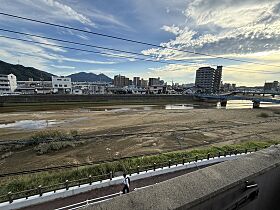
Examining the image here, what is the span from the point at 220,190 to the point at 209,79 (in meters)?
146

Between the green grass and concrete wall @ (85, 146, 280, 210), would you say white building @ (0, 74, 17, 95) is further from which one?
concrete wall @ (85, 146, 280, 210)

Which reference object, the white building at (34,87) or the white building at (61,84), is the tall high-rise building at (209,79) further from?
the white building at (34,87)

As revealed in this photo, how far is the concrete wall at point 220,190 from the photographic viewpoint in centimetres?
172

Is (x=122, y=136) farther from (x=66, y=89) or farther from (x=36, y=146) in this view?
(x=66, y=89)

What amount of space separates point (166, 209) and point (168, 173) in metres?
8.58

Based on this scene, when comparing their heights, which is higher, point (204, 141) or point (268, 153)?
point (268, 153)

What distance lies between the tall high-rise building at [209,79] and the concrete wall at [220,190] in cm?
13839

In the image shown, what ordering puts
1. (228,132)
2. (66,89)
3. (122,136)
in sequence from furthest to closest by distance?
(66,89), (228,132), (122,136)

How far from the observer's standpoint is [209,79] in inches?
5384

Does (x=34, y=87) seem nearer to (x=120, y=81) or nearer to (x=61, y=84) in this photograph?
A: (x=61, y=84)

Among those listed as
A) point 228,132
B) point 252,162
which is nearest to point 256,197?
point 252,162

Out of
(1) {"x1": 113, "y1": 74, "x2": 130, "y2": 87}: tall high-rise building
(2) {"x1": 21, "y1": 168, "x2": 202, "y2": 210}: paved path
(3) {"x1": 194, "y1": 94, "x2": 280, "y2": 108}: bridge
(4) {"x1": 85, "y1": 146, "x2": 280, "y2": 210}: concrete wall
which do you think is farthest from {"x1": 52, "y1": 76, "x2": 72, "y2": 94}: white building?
(4) {"x1": 85, "y1": 146, "x2": 280, "y2": 210}: concrete wall

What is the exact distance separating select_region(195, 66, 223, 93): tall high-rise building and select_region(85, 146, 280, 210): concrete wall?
454ft

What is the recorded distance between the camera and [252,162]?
8.00 ft
